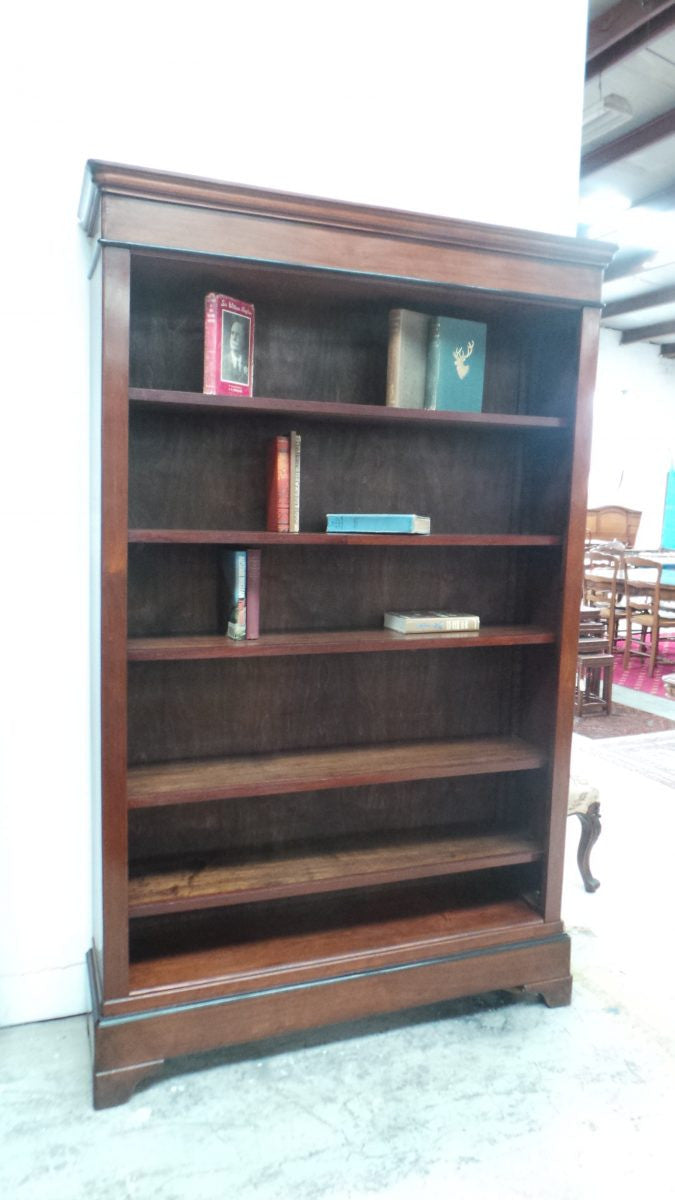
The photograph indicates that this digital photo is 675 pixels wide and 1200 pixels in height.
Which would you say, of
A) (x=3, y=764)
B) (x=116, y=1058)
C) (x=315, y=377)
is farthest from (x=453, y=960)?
(x=315, y=377)

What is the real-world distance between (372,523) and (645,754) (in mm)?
3026

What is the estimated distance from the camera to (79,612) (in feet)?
6.44

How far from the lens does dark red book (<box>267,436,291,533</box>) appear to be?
185 cm

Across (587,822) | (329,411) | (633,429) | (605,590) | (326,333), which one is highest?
(633,429)

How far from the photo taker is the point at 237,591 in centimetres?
188

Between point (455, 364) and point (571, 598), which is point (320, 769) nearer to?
point (571, 598)

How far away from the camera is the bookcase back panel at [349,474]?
1.94m

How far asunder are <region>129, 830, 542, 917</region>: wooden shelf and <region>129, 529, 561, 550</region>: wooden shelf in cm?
82

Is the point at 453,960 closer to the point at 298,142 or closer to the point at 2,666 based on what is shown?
the point at 2,666

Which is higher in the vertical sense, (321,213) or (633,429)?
(633,429)

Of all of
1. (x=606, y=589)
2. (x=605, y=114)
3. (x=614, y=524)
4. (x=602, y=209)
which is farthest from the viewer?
(x=614, y=524)

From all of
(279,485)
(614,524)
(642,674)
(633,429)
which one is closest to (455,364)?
(279,485)

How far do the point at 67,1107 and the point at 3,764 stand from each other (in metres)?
0.77

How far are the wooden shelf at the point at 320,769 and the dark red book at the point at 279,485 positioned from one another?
592mm
